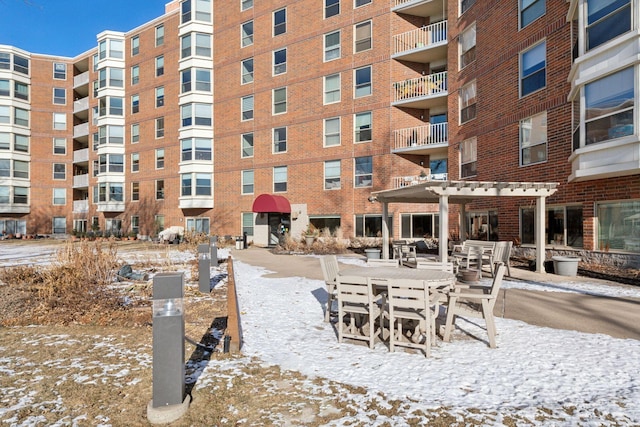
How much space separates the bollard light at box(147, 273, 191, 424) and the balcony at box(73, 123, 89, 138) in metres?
44.6

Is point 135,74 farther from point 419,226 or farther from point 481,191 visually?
point 481,191

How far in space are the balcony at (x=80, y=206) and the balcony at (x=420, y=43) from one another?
36.1 m

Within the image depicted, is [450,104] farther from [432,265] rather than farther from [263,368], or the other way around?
[263,368]

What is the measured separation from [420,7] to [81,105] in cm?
3716

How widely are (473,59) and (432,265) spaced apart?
627 inches

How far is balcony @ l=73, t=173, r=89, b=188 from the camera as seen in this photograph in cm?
4047

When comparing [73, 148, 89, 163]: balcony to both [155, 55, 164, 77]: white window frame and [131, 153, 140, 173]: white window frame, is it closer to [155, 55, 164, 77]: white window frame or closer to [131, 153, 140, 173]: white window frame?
[131, 153, 140, 173]: white window frame

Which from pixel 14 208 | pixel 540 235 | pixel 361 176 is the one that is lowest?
pixel 540 235

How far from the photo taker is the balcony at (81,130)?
40.2 m

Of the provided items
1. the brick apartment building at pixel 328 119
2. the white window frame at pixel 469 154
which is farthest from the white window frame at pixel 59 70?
the white window frame at pixel 469 154

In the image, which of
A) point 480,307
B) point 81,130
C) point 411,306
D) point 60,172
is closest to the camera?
point 411,306

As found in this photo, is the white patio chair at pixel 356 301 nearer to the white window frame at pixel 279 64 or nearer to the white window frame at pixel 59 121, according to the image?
the white window frame at pixel 279 64

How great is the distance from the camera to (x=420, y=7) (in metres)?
22.4

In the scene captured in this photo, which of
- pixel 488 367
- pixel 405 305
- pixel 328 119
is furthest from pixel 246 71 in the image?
pixel 488 367
